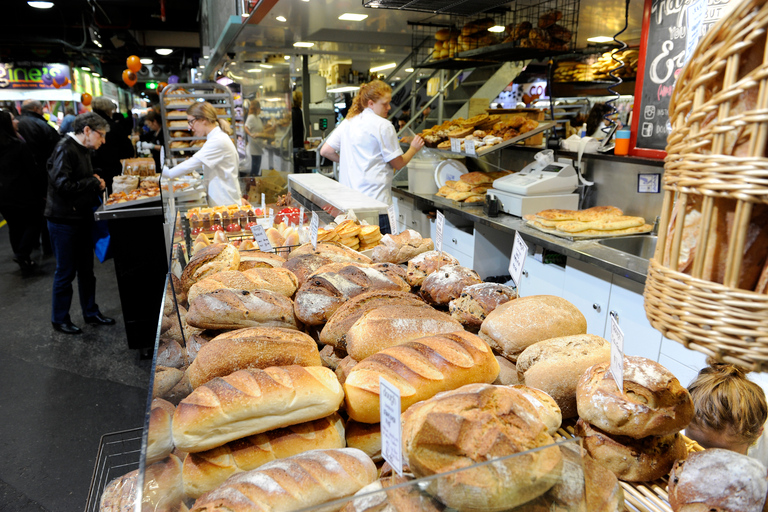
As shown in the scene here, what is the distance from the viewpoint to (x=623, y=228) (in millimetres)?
3391

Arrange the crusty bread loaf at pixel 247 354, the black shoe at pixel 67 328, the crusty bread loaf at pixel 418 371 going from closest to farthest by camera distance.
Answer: the crusty bread loaf at pixel 418 371, the crusty bread loaf at pixel 247 354, the black shoe at pixel 67 328

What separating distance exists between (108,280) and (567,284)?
578cm

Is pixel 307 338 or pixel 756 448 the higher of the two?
pixel 307 338

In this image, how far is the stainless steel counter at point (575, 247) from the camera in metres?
2.76

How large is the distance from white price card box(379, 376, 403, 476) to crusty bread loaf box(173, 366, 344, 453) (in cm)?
24

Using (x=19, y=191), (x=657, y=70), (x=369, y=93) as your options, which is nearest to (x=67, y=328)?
(x=19, y=191)

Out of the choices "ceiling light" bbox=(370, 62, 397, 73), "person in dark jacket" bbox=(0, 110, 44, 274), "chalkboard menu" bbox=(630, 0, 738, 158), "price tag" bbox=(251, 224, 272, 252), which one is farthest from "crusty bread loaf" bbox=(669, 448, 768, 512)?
"ceiling light" bbox=(370, 62, 397, 73)

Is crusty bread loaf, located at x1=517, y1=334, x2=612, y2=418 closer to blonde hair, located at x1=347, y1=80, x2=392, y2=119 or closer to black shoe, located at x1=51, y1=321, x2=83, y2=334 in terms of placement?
blonde hair, located at x1=347, y1=80, x2=392, y2=119

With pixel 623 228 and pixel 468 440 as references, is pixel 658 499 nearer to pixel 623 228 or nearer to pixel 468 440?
pixel 468 440

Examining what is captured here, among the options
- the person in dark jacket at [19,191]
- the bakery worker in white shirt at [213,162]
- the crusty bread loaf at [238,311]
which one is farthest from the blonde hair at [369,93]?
the person in dark jacket at [19,191]

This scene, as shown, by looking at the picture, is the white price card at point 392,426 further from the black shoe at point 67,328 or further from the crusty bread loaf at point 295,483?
the black shoe at point 67,328

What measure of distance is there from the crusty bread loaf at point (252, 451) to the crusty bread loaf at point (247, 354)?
0.20 metres

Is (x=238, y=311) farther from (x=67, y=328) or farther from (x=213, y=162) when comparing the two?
(x=67, y=328)

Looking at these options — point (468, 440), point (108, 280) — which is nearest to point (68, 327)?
point (108, 280)
